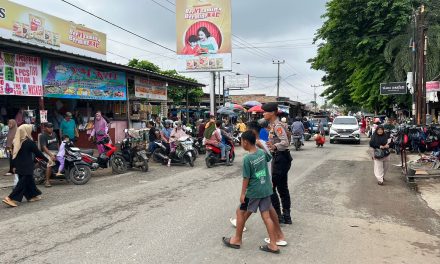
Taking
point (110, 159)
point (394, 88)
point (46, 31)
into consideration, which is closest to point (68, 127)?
Answer: point (110, 159)

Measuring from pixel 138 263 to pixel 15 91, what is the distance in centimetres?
868

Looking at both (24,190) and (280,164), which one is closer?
(280,164)

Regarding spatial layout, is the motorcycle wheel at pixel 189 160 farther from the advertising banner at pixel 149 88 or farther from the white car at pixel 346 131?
the white car at pixel 346 131

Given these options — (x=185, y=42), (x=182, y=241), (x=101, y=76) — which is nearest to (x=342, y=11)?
(x=185, y=42)

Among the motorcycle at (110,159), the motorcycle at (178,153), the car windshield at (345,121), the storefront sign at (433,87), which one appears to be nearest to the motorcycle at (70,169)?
the motorcycle at (110,159)

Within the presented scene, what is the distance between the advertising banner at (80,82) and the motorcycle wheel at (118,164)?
3470 mm

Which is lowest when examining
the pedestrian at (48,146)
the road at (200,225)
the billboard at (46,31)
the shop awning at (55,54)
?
the road at (200,225)

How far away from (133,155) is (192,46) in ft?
42.7

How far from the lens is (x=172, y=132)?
1311 centimetres

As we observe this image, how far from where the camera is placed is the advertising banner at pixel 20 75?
416 inches

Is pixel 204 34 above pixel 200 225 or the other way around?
above

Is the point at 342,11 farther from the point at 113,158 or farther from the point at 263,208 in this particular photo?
the point at 263,208

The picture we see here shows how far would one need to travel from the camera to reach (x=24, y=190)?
7.37 meters

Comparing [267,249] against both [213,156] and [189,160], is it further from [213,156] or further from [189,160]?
[189,160]
